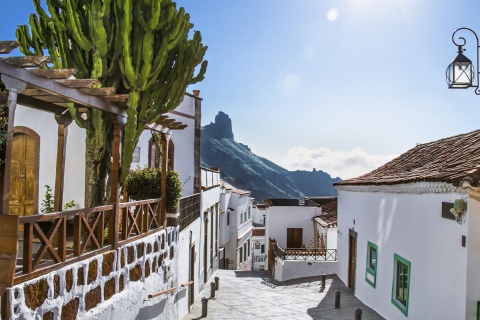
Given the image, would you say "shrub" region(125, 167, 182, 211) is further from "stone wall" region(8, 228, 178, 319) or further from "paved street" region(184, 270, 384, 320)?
"paved street" region(184, 270, 384, 320)

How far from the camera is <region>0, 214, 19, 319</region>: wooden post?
442cm

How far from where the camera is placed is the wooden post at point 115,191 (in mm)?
7359

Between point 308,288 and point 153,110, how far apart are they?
10.5 metres

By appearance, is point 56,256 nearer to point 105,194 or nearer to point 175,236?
point 105,194

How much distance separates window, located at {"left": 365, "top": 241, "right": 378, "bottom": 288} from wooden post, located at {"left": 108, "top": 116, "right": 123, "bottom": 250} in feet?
24.4

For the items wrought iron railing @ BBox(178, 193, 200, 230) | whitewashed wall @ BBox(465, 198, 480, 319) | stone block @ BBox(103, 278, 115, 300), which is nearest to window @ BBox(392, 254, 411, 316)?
whitewashed wall @ BBox(465, 198, 480, 319)

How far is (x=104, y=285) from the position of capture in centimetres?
685

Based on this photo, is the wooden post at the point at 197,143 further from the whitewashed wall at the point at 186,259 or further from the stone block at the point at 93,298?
the stone block at the point at 93,298

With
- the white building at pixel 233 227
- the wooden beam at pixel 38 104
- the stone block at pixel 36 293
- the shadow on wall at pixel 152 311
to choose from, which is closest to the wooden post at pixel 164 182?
the shadow on wall at pixel 152 311

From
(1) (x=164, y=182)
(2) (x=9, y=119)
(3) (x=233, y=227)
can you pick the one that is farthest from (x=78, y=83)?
(3) (x=233, y=227)

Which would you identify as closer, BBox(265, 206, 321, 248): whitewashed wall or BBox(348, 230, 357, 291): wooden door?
BBox(348, 230, 357, 291): wooden door

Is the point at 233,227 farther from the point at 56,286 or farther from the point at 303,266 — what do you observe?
the point at 56,286

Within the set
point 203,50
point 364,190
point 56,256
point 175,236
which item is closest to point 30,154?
point 175,236

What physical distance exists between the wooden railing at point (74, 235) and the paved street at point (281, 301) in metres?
4.32
